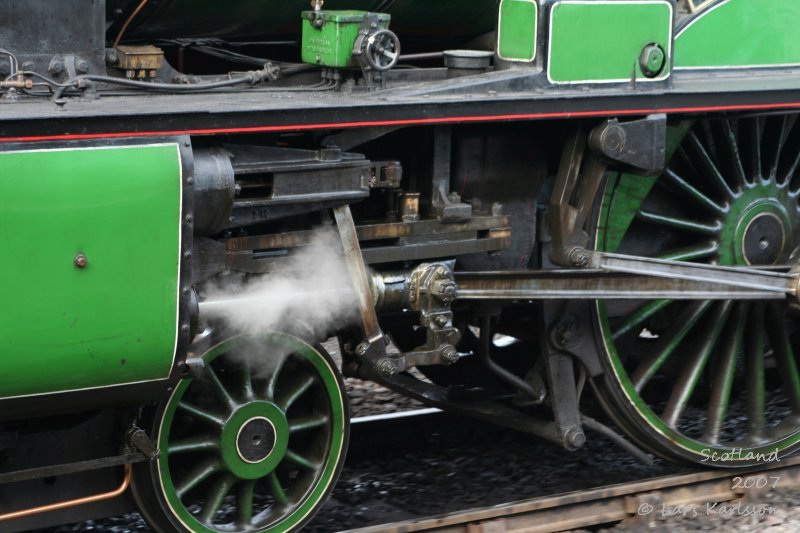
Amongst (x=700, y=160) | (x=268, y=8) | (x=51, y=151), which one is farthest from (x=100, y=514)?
(x=700, y=160)

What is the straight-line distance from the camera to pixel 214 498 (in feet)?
14.2

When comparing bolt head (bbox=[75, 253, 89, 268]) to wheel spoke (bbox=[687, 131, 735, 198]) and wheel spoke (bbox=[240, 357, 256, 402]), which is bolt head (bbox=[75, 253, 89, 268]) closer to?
wheel spoke (bbox=[240, 357, 256, 402])

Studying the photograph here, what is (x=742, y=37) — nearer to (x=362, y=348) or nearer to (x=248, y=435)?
(x=362, y=348)

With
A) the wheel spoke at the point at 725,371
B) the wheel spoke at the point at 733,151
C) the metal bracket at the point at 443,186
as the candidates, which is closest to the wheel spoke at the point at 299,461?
the metal bracket at the point at 443,186

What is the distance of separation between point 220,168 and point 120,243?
1.39ft

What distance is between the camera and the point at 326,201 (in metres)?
4.18

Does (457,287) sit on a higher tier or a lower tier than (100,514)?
higher

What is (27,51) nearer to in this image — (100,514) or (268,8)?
(268,8)

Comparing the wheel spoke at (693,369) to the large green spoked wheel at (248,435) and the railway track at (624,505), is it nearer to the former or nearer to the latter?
the railway track at (624,505)

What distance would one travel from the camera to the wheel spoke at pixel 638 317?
17.3 ft

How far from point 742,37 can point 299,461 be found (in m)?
2.40

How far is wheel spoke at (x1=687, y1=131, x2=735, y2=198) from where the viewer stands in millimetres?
5055

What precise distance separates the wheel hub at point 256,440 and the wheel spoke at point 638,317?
163 cm

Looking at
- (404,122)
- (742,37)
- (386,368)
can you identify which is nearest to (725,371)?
(742,37)
